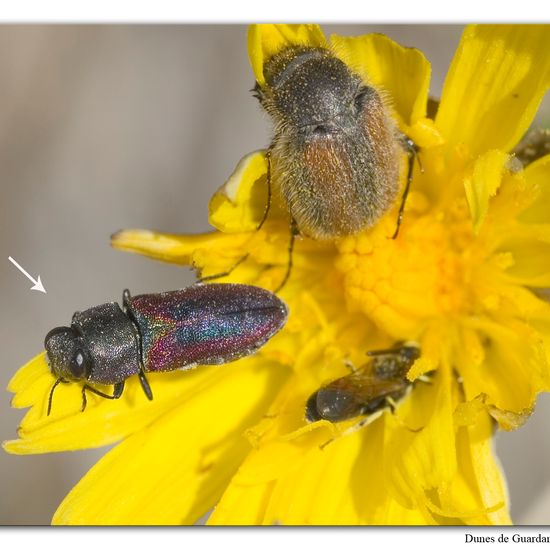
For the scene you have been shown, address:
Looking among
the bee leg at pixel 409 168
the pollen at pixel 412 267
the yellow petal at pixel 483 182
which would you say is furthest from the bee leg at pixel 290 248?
the yellow petal at pixel 483 182

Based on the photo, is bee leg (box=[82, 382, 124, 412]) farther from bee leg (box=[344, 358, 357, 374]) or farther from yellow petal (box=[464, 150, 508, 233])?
yellow petal (box=[464, 150, 508, 233])

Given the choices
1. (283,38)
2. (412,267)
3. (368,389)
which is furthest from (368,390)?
(283,38)

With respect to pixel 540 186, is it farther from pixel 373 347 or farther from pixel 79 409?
pixel 79 409

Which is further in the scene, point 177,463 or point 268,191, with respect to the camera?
point 177,463

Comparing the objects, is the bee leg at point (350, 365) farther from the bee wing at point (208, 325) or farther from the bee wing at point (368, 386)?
the bee wing at point (208, 325)

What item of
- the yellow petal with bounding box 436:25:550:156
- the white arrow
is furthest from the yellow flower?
the white arrow

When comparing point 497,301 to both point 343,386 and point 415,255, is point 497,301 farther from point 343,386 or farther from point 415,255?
point 343,386
